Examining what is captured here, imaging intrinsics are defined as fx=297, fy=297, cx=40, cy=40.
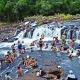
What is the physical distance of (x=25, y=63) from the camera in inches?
1150

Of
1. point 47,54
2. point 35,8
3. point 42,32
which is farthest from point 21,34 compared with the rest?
point 35,8

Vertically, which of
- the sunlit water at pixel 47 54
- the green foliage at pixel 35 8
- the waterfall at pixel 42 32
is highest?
the green foliage at pixel 35 8

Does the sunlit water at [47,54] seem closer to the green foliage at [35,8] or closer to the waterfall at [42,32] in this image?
the waterfall at [42,32]

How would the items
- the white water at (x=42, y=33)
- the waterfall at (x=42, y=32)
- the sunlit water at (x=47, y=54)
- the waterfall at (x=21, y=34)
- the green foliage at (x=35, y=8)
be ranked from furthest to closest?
the green foliage at (x=35, y=8) → the waterfall at (x=21, y=34) → the waterfall at (x=42, y=32) → the white water at (x=42, y=33) → the sunlit water at (x=47, y=54)

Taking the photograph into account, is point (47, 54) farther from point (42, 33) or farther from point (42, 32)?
point (42, 32)

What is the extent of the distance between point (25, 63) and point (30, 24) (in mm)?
20601

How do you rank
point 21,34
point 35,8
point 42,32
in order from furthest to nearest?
point 35,8, point 21,34, point 42,32

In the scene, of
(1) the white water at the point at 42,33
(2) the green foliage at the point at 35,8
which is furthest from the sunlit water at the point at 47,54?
(2) the green foliage at the point at 35,8

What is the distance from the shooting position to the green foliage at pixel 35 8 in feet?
192

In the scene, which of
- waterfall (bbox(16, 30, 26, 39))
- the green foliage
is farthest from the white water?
the green foliage

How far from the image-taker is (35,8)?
61.0 meters

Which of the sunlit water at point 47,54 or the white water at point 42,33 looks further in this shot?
the white water at point 42,33

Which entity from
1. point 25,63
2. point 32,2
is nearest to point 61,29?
point 25,63

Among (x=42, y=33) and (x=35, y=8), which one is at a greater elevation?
(x=35, y=8)
